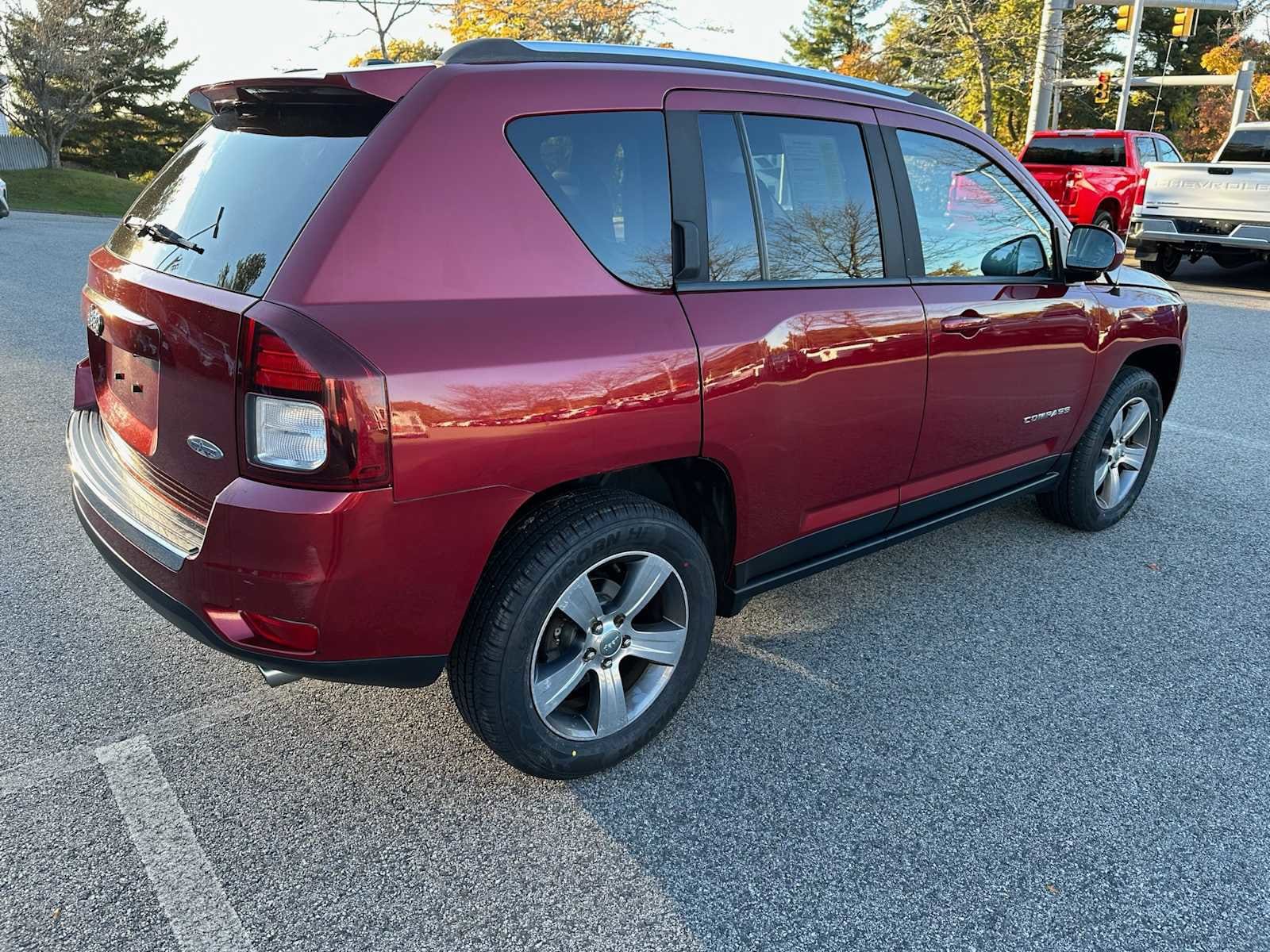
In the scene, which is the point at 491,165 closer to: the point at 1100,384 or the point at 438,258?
the point at 438,258

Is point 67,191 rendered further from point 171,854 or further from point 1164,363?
point 171,854

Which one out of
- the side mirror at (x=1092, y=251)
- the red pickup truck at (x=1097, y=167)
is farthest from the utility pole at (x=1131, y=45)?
the side mirror at (x=1092, y=251)

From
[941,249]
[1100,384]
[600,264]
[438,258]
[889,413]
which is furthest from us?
[1100,384]

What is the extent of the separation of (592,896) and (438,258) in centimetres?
153

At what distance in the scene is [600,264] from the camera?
8.05 feet

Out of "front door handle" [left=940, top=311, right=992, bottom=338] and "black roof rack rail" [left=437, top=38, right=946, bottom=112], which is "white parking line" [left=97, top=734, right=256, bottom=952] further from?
"front door handle" [left=940, top=311, right=992, bottom=338]

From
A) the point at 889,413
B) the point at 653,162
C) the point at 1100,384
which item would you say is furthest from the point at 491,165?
the point at 1100,384

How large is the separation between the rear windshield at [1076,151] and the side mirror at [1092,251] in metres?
13.2

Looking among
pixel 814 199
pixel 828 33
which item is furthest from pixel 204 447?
pixel 828 33

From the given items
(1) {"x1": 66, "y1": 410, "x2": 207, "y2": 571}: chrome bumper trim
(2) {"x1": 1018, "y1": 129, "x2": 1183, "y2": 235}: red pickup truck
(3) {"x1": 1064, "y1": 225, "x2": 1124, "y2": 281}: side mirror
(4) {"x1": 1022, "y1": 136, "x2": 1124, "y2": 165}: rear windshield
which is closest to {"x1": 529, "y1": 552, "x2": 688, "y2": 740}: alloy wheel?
(1) {"x1": 66, "y1": 410, "x2": 207, "y2": 571}: chrome bumper trim

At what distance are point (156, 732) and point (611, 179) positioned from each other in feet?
6.70

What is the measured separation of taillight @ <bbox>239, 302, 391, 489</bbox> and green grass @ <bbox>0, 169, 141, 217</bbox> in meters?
25.0

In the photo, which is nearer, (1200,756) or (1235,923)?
(1235,923)

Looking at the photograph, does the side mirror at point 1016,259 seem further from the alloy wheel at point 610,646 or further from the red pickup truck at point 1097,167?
the red pickup truck at point 1097,167
